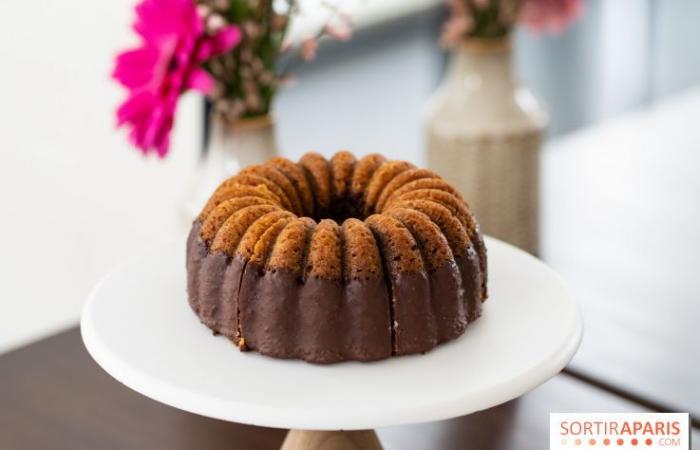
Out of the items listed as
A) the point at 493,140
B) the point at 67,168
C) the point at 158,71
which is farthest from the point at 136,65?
the point at 67,168

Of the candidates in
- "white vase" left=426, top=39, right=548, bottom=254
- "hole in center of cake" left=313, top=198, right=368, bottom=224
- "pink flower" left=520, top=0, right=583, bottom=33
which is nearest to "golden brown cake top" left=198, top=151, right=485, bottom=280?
"hole in center of cake" left=313, top=198, right=368, bottom=224

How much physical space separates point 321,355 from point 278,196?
7.7 inches

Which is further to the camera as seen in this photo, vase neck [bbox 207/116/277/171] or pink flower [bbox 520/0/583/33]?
pink flower [bbox 520/0/583/33]

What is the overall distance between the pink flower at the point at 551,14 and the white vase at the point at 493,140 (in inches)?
3.6

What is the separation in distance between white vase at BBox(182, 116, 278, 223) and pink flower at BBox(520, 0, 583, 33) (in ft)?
1.76

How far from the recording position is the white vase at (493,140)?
4.95ft

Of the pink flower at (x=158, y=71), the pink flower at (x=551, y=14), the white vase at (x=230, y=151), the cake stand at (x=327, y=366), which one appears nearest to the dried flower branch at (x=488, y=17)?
the pink flower at (x=551, y=14)

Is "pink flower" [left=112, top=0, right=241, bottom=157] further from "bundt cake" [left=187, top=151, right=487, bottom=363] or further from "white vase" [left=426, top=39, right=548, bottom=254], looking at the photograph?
"white vase" [left=426, top=39, right=548, bottom=254]

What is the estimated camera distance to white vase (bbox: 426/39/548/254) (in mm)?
1510

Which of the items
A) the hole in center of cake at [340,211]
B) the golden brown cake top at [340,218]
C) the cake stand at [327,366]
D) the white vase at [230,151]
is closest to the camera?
the cake stand at [327,366]

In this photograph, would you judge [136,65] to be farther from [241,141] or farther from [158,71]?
[241,141]

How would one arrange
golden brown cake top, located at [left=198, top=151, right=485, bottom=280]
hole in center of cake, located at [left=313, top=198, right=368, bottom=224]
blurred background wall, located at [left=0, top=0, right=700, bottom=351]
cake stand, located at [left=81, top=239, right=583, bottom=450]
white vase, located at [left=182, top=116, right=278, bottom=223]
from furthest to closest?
blurred background wall, located at [left=0, top=0, right=700, bottom=351] < white vase, located at [left=182, top=116, right=278, bottom=223] < hole in center of cake, located at [left=313, top=198, right=368, bottom=224] < golden brown cake top, located at [left=198, top=151, right=485, bottom=280] < cake stand, located at [left=81, top=239, right=583, bottom=450]

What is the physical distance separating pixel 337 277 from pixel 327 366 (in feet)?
0.25

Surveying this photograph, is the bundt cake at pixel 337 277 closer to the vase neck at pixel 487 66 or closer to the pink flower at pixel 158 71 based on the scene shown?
the pink flower at pixel 158 71
